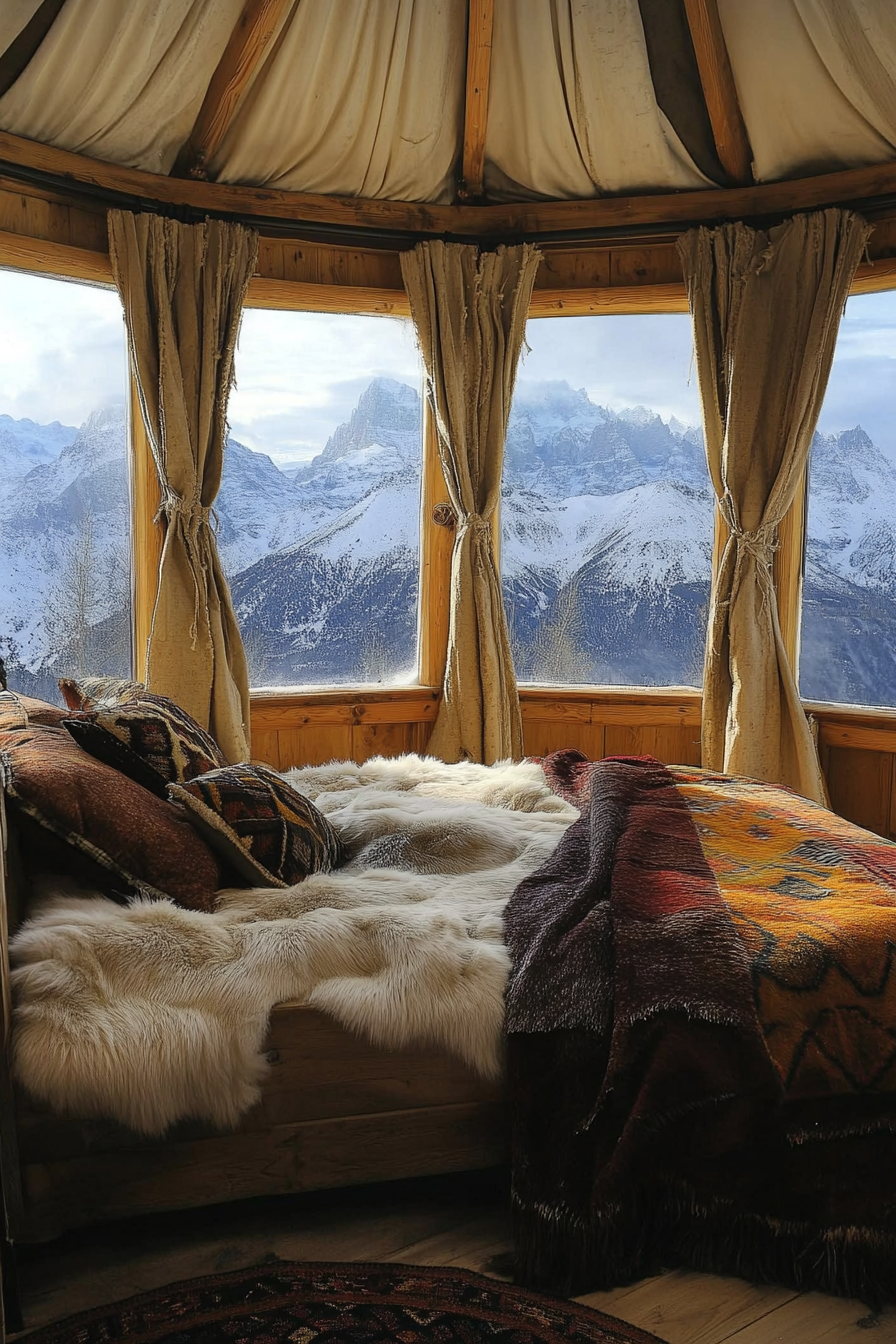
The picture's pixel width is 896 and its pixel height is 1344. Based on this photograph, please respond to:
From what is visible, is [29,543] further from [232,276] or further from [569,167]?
[569,167]

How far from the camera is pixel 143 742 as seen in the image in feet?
6.83

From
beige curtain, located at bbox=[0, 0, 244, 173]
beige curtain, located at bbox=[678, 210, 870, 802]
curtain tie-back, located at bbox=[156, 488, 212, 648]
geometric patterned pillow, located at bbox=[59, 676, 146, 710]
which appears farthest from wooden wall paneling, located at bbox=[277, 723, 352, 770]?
beige curtain, located at bbox=[0, 0, 244, 173]

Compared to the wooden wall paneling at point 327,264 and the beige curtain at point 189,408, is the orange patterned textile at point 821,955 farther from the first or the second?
the wooden wall paneling at point 327,264

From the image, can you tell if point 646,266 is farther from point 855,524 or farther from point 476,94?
point 855,524

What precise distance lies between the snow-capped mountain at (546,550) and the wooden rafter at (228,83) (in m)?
1.00

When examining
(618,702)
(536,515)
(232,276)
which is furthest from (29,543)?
(618,702)

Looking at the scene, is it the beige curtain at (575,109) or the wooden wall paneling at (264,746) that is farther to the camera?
the wooden wall paneling at (264,746)

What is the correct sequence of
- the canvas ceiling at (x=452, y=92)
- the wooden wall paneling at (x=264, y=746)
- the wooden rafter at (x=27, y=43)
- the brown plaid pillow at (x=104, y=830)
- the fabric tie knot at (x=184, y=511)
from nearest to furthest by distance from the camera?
the brown plaid pillow at (x=104, y=830) → the wooden rafter at (x=27, y=43) → the canvas ceiling at (x=452, y=92) → the fabric tie knot at (x=184, y=511) → the wooden wall paneling at (x=264, y=746)

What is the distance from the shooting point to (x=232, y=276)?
3.94 meters

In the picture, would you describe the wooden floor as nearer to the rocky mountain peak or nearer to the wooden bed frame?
the wooden bed frame

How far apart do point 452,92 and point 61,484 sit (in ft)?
6.93

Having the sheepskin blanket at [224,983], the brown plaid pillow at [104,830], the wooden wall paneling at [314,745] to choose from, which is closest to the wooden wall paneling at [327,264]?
the wooden wall paneling at [314,745]

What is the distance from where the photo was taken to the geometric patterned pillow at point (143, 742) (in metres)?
2.01

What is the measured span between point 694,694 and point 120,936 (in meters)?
3.26
